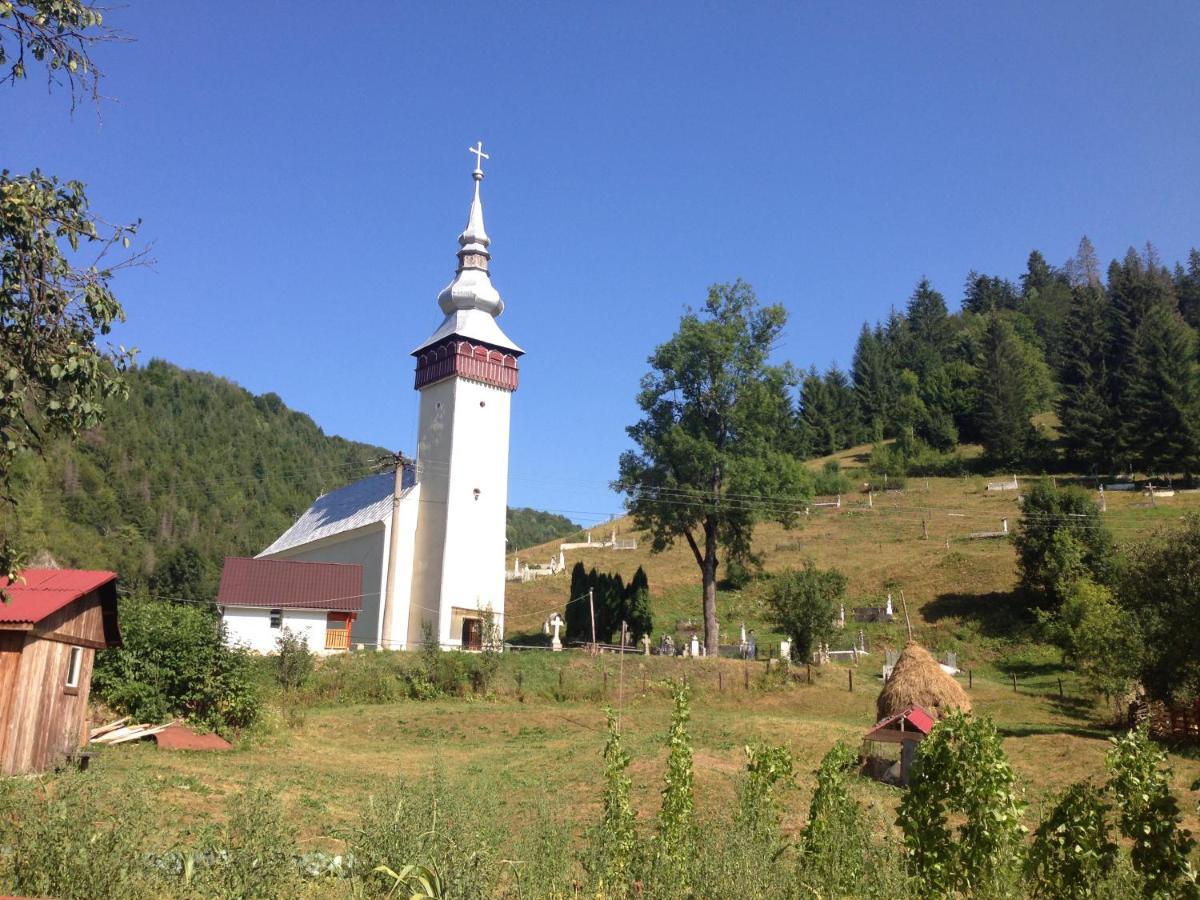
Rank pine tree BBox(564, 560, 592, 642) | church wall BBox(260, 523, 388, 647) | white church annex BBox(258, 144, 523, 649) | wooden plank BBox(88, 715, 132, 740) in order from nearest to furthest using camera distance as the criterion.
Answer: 1. wooden plank BBox(88, 715, 132, 740)
2. white church annex BBox(258, 144, 523, 649)
3. church wall BBox(260, 523, 388, 647)
4. pine tree BBox(564, 560, 592, 642)

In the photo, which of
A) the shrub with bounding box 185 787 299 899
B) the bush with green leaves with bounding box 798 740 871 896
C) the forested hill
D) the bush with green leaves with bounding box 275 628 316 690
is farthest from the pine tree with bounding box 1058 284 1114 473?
the shrub with bounding box 185 787 299 899

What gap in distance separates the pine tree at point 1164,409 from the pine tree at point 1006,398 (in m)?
9.00

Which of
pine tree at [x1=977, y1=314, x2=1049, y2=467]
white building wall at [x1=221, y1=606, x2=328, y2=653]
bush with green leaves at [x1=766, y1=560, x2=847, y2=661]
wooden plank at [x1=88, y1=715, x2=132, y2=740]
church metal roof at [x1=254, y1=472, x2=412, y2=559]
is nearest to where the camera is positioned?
wooden plank at [x1=88, y1=715, x2=132, y2=740]

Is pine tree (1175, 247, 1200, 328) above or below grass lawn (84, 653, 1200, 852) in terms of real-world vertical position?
above

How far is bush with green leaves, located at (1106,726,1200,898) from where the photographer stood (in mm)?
7031

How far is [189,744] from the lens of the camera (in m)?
21.3

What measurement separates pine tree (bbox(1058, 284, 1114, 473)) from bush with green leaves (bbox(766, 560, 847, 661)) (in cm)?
4900

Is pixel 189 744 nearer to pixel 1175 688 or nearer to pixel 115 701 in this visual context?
pixel 115 701

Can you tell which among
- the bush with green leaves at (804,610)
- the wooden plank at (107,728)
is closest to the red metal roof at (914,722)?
the bush with green leaves at (804,610)

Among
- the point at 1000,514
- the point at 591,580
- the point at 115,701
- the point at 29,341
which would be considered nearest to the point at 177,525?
the point at 591,580

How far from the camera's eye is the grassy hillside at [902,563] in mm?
45750

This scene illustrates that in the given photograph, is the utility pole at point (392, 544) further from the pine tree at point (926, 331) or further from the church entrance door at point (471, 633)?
the pine tree at point (926, 331)

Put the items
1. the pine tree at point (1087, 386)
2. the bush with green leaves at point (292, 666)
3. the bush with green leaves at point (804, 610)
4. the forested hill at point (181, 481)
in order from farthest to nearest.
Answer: the forested hill at point (181, 481) → the pine tree at point (1087, 386) → the bush with green leaves at point (804, 610) → the bush with green leaves at point (292, 666)

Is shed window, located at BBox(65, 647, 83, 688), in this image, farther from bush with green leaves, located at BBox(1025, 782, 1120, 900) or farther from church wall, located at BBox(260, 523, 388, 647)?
church wall, located at BBox(260, 523, 388, 647)
